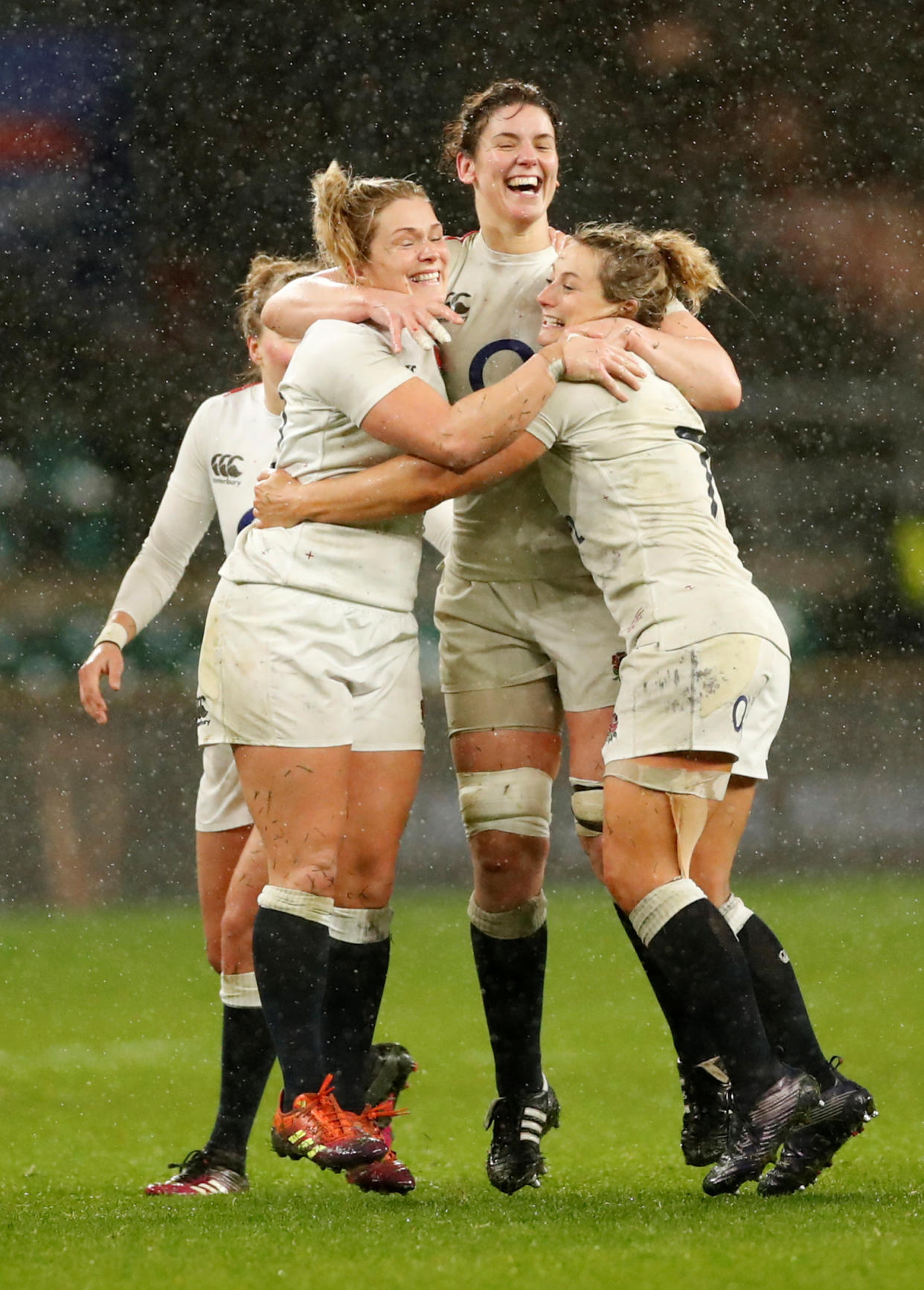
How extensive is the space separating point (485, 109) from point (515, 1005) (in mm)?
→ 1486

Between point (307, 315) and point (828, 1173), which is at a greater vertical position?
point (307, 315)

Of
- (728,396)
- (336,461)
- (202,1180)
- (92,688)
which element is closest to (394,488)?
(336,461)

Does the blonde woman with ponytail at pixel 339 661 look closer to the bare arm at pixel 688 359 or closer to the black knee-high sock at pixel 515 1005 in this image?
the bare arm at pixel 688 359

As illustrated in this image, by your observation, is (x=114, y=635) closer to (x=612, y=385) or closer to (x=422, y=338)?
(x=422, y=338)

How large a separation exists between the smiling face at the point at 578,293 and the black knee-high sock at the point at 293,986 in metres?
0.96

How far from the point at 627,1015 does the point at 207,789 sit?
2.15 metres

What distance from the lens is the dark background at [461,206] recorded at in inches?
412

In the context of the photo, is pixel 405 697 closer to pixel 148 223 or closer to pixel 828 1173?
pixel 828 1173

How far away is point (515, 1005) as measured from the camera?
2.85 metres

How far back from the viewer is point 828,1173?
2.92 metres

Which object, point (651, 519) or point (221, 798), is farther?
point (221, 798)

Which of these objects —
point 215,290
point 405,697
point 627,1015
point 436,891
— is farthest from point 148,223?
point 405,697

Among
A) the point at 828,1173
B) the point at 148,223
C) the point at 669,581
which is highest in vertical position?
the point at 148,223

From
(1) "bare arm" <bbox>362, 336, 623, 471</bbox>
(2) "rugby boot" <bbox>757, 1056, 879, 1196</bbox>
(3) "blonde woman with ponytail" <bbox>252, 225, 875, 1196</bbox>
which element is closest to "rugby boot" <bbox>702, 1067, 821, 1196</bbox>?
(3) "blonde woman with ponytail" <bbox>252, 225, 875, 1196</bbox>
